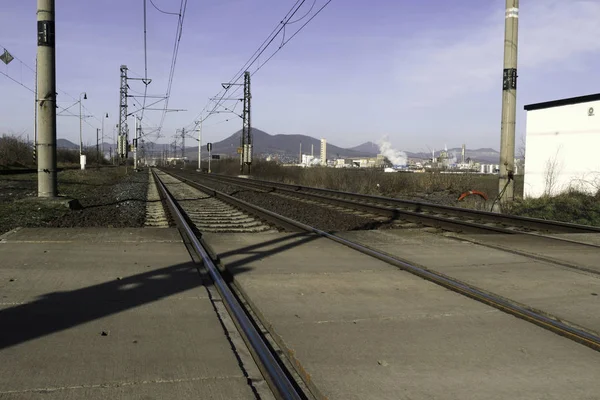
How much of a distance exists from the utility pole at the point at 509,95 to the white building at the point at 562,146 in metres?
7.10

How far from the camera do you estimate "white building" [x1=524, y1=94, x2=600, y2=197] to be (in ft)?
68.4

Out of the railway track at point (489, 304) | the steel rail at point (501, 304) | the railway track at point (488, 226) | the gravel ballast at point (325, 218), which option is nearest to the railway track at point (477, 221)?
the railway track at point (488, 226)

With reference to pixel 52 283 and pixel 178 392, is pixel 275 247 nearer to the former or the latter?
pixel 52 283

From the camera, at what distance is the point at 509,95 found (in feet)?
51.4

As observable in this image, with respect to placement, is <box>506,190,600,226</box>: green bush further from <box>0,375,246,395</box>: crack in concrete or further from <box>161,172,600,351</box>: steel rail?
<box>0,375,246,395</box>: crack in concrete

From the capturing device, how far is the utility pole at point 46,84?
13875 millimetres

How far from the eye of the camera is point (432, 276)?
21.7ft

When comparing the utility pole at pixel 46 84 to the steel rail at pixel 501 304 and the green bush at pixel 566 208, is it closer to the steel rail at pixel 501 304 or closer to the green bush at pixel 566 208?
the steel rail at pixel 501 304

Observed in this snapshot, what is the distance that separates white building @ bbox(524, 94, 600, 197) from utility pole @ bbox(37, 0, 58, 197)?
19.0m

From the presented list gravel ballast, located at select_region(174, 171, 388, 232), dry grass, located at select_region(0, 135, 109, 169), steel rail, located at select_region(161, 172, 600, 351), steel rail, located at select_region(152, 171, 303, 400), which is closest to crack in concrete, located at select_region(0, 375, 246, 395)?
steel rail, located at select_region(152, 171, 303, 400)

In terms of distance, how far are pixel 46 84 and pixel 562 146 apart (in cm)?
1938

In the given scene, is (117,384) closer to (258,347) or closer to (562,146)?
(258,347)

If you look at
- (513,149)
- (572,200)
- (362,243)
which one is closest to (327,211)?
(513,149)

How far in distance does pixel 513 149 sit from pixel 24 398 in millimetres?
15343
